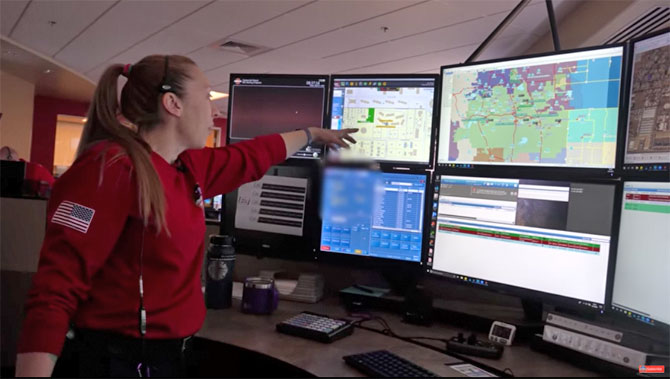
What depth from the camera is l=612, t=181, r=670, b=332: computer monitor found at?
1.21 m

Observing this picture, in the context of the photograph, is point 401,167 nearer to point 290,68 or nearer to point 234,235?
point 234,235

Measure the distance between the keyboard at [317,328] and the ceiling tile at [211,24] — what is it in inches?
145

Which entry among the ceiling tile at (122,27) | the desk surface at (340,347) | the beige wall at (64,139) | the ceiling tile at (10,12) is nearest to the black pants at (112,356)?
the desk surface at (340,347)

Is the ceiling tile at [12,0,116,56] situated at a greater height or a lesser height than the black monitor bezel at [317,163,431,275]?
greater

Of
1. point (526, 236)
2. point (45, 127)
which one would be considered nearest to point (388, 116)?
point (526, 236)

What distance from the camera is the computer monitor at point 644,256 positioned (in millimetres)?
1214

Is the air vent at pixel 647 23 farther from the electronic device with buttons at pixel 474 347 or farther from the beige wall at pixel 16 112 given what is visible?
the beige wall at pixel 16 112

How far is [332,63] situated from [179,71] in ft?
18.9

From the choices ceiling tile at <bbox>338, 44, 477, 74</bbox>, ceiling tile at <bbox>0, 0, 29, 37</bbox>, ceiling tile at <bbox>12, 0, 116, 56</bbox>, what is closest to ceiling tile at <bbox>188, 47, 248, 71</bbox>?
ceiling tile at <bbox>12, 0, 116, 56</bbox>

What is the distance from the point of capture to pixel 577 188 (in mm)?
1444

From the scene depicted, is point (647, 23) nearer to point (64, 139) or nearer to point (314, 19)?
point (314, 19)

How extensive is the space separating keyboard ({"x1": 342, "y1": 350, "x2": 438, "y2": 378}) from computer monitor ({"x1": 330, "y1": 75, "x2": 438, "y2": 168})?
72 cm

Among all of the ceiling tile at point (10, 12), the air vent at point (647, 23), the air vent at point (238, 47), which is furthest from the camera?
the air vent at point (238, 47)

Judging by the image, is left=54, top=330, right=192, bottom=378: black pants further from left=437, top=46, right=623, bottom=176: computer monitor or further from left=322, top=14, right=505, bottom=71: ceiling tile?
left=322, top=14, right=505, bottom=71: ceiling tile
